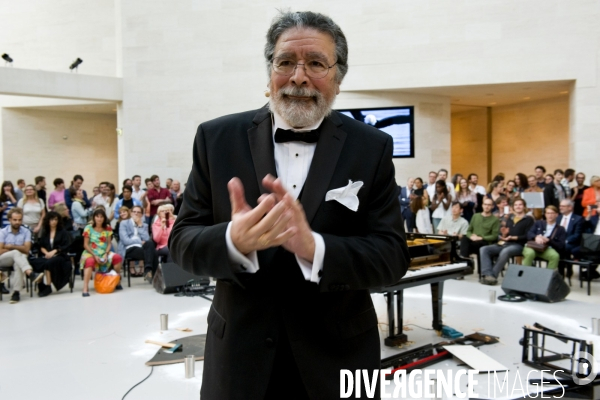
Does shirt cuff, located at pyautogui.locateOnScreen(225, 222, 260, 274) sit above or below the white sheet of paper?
above

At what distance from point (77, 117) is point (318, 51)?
20506mm

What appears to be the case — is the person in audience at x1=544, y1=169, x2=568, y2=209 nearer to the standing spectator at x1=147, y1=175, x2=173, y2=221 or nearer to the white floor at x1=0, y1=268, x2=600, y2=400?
the white floor at x1=0, y1=268, x2=600, y2=400

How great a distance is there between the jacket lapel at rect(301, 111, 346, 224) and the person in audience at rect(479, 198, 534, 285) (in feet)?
25.7

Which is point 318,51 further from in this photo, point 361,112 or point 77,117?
point 77,117

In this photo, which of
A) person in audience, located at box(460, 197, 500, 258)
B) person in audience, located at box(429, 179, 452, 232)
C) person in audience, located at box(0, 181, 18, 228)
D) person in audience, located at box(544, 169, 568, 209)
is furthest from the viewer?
person in audience, located at box(544, 169, 568, 209)

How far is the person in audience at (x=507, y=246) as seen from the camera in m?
8.80

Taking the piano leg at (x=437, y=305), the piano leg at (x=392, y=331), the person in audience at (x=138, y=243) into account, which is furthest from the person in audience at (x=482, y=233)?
the person in audience at (x=138, y=243)

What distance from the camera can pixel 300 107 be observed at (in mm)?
1637

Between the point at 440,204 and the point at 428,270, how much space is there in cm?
590

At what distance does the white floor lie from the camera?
462 centimetres

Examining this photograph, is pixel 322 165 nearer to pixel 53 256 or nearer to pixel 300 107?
pixel 300 107

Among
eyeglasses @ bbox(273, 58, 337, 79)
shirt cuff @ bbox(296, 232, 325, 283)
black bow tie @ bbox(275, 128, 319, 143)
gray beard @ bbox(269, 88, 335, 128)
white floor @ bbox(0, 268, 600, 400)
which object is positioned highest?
eyeglasses @ bbox(273, 58, 337, 79)

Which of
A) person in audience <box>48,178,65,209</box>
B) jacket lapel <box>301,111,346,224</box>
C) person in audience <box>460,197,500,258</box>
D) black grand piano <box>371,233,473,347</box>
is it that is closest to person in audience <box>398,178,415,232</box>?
person in audience <box>460,197,500,258</box>

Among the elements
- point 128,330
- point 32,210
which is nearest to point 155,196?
point 32,210
